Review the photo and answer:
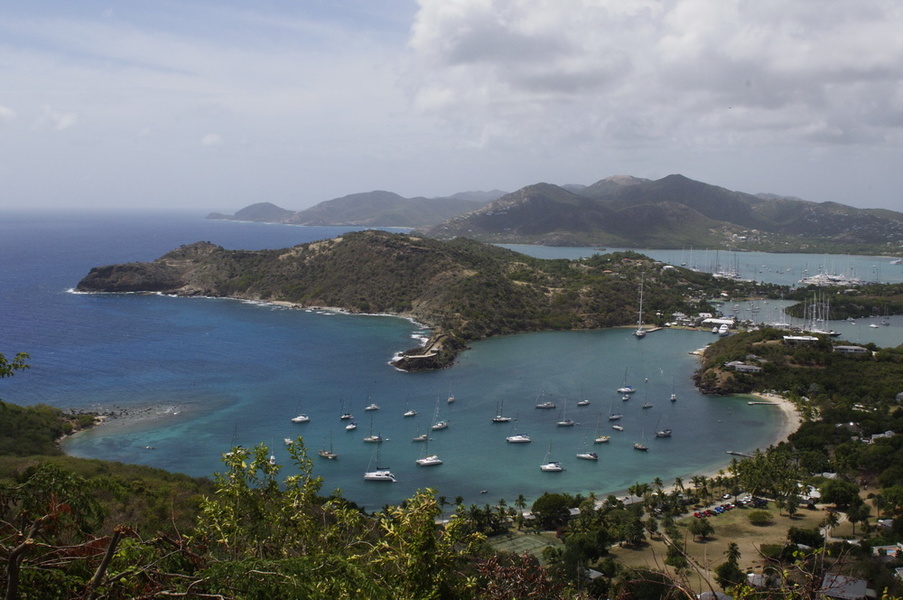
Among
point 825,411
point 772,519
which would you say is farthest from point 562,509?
point 825,411

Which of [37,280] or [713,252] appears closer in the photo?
[37,280]

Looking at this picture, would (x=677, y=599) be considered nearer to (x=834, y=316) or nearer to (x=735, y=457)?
(x=735, y=457)

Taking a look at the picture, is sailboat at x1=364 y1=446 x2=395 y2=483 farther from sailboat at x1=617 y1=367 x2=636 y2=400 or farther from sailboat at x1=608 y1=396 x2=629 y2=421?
sailboat at x1=617 y1=367 x2=636 y2=400

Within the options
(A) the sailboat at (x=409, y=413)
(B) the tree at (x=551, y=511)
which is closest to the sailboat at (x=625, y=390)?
(A) the sailboat at (x=409, y=413)

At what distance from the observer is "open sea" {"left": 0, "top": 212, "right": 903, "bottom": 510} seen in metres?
30.9

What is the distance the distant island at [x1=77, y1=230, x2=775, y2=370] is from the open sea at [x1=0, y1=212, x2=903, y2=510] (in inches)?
143

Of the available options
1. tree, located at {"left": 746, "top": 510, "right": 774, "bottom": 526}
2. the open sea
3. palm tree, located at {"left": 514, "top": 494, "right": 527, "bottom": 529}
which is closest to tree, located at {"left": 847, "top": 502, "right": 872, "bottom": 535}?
tree, located at {"left": 746, "top": 510, "right": 774, "bottom": 526}

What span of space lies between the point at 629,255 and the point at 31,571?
95426 mm

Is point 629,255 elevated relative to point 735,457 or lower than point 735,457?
elevated

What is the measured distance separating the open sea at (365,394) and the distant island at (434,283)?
11.9 ft

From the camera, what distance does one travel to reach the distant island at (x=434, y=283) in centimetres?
6431

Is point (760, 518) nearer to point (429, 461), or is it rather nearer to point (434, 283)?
point (429, 461)

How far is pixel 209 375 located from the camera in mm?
44219

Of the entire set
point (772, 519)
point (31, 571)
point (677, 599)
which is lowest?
point (772, 519)
